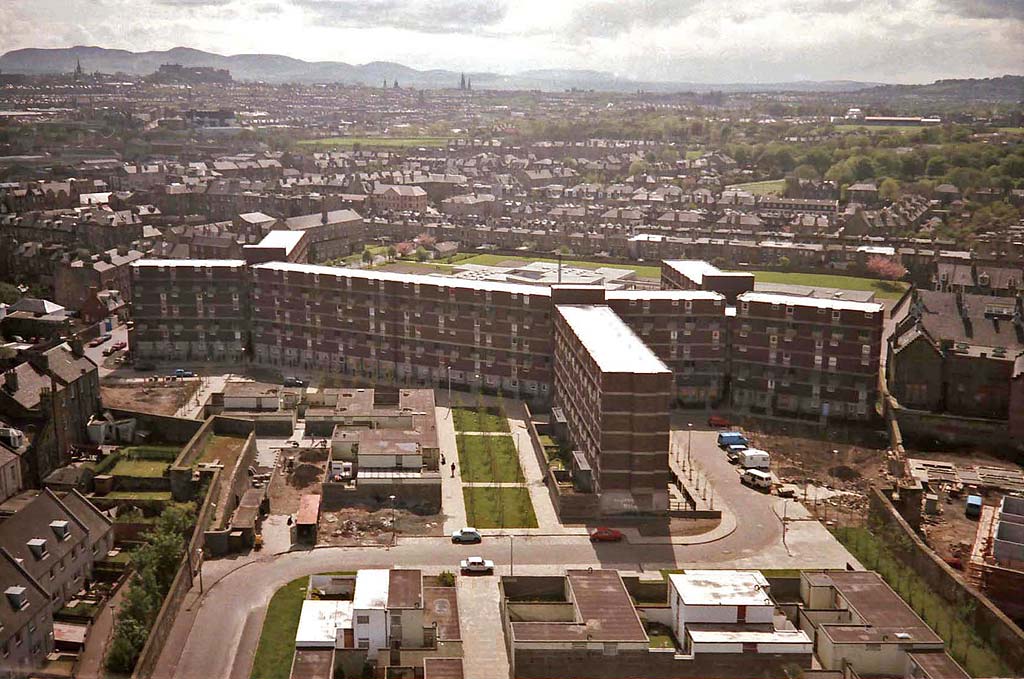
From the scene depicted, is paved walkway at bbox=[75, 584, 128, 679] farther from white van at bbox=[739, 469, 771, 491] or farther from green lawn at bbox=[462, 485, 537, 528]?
white van at bbox=[739, 469, 771, 491]

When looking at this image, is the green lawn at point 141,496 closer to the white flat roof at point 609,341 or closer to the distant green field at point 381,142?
the white flat roof at point 609,341

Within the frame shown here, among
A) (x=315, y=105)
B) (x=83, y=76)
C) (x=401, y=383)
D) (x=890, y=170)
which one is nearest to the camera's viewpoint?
(x=401, y=383)

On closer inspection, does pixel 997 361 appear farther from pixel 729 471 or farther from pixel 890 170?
pixel 890 170

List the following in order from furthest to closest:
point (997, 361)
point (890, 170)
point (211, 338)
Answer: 1. point (890, 170)
2. point (211, 338)
3. point (997, 361)

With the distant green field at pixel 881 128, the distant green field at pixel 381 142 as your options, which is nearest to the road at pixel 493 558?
the distant green field at pixel 381 142

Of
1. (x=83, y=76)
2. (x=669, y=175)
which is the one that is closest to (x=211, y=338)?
(x=83, y=76)

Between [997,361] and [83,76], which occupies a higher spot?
[83,76]
